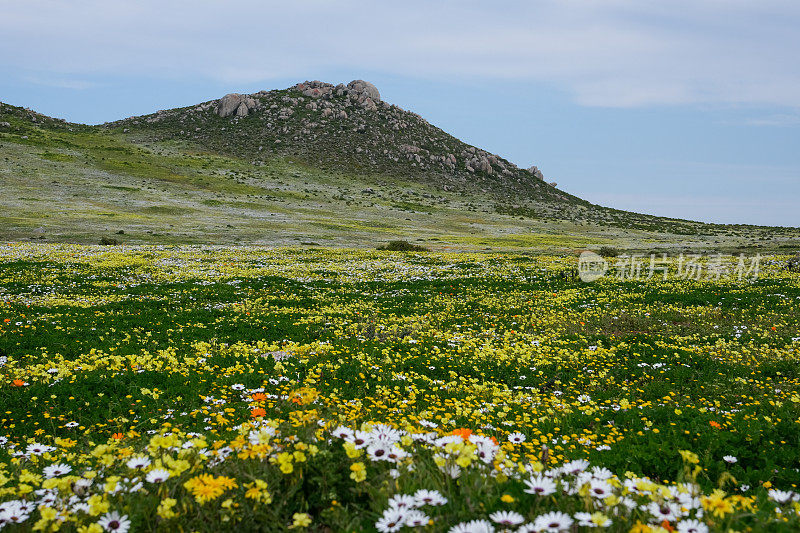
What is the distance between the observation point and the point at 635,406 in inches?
370

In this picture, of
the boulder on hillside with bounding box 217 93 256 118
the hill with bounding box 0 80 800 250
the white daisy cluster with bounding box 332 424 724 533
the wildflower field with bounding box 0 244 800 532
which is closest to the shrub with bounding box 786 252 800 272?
the wildflower field with bounding box 0 244 800 532

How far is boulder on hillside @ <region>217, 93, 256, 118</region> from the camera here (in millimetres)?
194875

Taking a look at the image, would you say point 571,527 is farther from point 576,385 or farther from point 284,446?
point 576,385

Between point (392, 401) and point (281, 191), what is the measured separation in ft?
400

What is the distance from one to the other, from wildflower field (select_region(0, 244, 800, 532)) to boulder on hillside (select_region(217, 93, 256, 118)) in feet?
597

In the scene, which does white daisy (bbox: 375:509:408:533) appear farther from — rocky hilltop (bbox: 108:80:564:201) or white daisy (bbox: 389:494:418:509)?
rocky hilltop (bbox: 108:80:564:201)

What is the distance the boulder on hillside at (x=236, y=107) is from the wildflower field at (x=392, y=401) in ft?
597

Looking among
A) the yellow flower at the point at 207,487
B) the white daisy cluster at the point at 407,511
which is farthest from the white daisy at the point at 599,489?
the yellow flower at the point at 207,487

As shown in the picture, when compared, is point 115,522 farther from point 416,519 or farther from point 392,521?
point 416,519

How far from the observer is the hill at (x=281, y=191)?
67.1m

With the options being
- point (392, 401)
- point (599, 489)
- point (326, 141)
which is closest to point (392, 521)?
point (599, 489)

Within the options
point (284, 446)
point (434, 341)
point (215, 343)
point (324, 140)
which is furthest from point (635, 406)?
point (324, 140)

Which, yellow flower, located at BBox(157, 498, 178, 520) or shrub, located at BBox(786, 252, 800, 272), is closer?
yellow flower, located at BBox(157, 498, 178, 520)

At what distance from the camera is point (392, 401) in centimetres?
945
